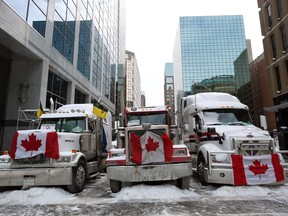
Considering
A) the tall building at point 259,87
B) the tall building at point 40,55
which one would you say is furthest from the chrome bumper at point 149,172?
the tall building at point 259,87

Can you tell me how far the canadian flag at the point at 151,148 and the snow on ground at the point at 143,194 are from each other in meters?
0.86

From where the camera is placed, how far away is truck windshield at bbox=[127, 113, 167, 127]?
8.36m

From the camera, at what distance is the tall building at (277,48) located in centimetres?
2172

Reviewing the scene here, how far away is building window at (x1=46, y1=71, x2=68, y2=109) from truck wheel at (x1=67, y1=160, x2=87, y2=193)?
435 inches

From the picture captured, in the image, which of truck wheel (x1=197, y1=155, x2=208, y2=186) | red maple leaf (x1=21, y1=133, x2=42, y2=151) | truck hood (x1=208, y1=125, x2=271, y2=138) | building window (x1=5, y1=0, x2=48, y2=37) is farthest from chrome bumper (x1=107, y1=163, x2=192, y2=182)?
building window (x1=5, y1=0, x2=48, y2=37)

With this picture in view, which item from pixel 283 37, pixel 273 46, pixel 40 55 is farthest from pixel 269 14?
pixel 40 55

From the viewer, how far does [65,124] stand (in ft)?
29.2

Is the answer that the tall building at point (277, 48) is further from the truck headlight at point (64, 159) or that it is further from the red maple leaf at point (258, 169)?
the truck headlight at point (64, 159)

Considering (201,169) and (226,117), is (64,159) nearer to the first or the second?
(201,169)

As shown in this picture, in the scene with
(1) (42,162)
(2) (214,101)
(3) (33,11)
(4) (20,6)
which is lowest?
(1) (42,162)

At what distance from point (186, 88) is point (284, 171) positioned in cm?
8800

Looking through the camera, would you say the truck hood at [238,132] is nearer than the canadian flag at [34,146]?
No

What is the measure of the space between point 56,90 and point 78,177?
14094 mm

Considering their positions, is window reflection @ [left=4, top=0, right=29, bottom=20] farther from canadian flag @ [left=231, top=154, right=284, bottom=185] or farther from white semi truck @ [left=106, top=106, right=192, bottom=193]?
canadian flag @ [left=231, top=154, right=284, bottom=185]
